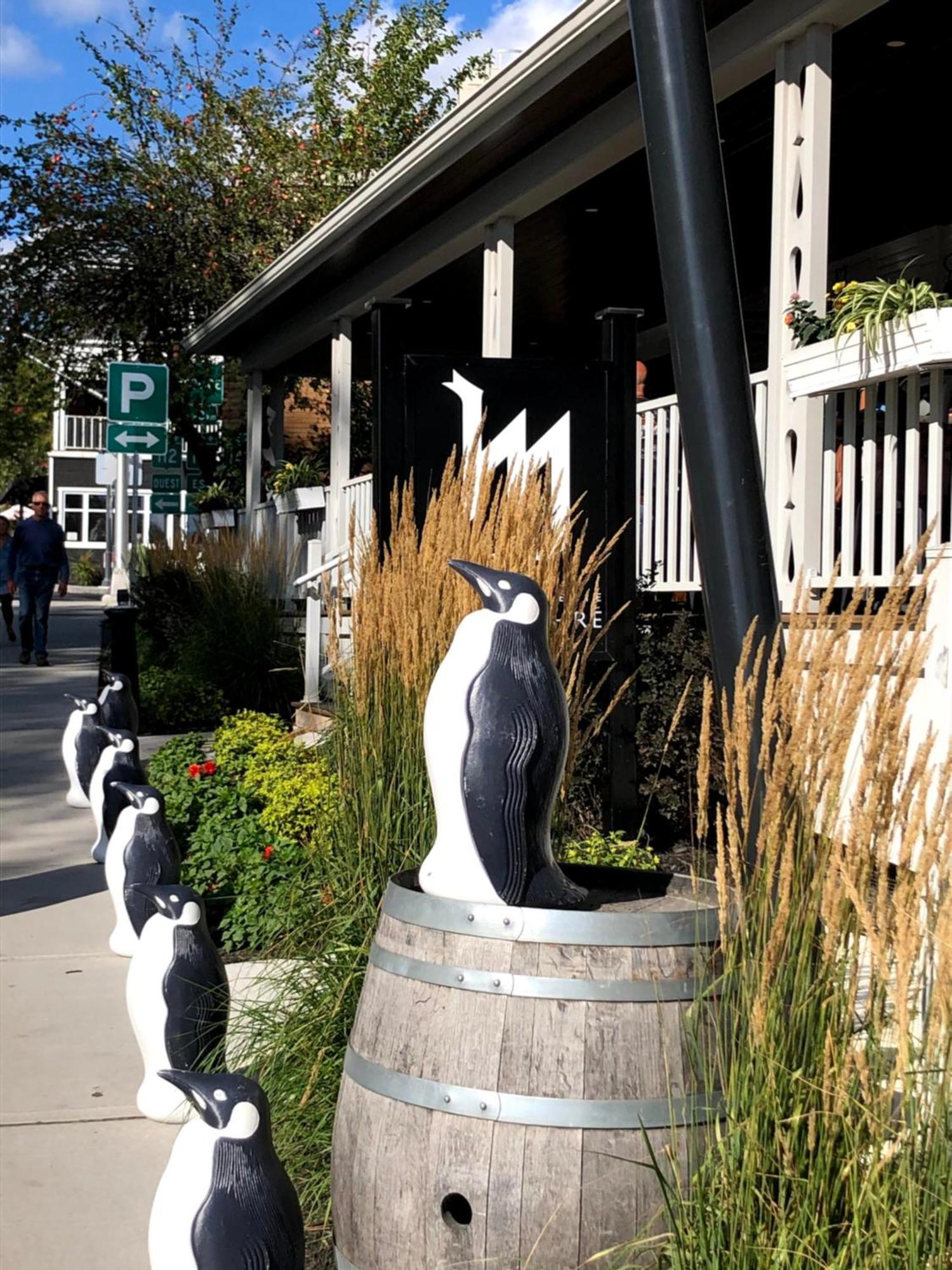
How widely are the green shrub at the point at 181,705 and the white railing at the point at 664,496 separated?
4.57m

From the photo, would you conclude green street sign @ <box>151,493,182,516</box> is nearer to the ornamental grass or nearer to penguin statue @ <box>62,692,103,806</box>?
penguin statue @ <box>62,692,103,806</box>

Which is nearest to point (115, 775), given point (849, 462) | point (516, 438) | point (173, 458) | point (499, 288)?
point (516, 438)

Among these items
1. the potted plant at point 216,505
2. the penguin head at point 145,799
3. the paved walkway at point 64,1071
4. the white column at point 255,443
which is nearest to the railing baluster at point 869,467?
the penguin head at point 145,799

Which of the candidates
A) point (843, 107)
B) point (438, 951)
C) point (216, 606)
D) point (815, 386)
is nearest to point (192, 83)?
point (216, 606)

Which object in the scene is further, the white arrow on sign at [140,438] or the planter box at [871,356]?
the white arrow on sign at [140,438]

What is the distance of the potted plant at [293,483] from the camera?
14203 mm

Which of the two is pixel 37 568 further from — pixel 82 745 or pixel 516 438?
pixel 516 438

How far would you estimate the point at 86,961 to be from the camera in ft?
18.1

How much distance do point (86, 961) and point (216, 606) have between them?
6.49 meters

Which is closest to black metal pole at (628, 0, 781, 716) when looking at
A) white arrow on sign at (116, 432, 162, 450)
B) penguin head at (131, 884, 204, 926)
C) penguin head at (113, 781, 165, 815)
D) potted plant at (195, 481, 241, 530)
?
penguin head at (131, 884, 204, 926)

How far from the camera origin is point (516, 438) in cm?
540

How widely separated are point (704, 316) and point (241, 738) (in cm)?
441

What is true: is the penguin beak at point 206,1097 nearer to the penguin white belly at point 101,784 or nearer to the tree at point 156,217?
the penguin white belly at point 101,784

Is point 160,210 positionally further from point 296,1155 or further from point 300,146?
point 296,1155
